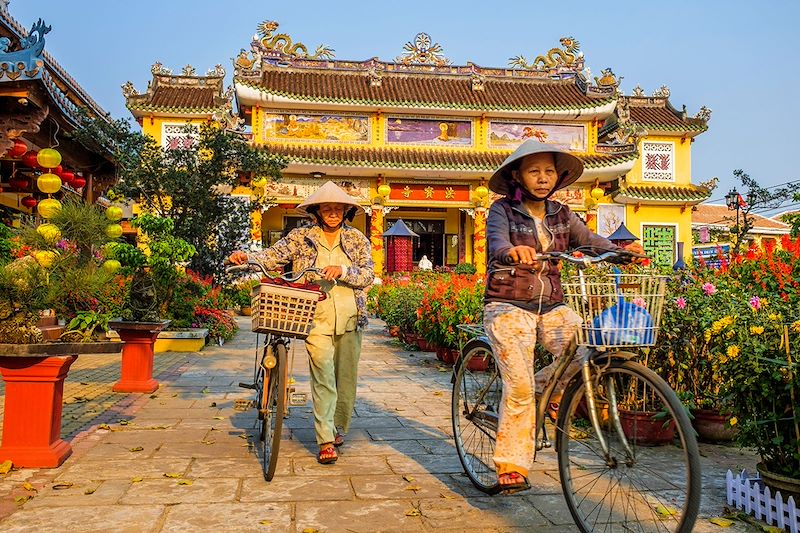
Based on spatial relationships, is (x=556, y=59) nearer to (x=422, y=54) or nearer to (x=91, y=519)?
(x=422, y=54)

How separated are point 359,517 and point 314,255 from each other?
1773 mm

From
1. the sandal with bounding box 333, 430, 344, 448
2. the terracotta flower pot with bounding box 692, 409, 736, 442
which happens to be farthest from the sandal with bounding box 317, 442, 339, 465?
the terracotta flower pot with bounding box 692, 409, 736, 442

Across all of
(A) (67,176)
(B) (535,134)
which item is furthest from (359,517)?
(B) (535,134)

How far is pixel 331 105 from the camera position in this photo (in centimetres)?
2139

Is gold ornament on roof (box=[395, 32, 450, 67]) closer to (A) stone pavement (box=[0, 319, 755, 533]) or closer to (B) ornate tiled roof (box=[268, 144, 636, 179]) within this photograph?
(B) ornate tiled roof (box=[268, 144, 636, 179])

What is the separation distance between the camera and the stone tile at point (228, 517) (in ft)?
9.78

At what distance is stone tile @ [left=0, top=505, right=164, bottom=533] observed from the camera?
293cm

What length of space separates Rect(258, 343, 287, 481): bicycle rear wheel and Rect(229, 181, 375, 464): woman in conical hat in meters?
0.22

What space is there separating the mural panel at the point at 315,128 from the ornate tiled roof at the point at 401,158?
41 cm

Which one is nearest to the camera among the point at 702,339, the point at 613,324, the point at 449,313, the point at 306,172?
the point at 613,324

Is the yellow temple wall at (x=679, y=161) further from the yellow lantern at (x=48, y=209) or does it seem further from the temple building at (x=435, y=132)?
the yellow lantern at (x=48, y=209)

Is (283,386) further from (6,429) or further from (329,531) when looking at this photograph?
(6,429)

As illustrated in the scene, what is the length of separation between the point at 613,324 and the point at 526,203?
929mm

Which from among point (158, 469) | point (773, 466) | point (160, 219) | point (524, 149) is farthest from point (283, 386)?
point (160, 219)
